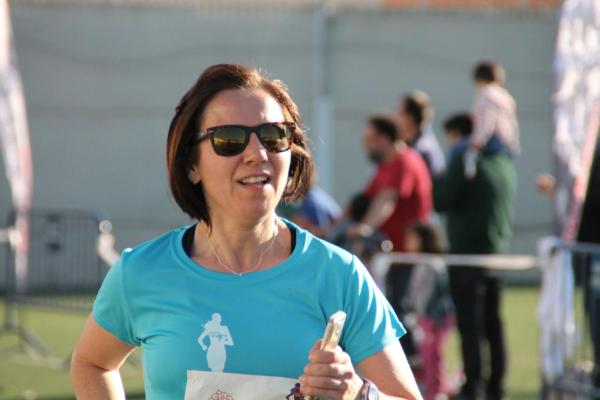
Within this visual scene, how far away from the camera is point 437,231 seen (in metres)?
8.81

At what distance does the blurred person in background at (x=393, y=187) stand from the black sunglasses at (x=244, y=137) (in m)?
5.50

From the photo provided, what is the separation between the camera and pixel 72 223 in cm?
1041

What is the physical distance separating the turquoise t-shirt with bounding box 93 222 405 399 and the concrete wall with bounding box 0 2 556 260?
12.6m

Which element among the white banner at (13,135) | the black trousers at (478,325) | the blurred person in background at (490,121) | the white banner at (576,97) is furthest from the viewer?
the white banner at (13,135)

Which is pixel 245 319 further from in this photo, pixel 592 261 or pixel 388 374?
pixel 592 261

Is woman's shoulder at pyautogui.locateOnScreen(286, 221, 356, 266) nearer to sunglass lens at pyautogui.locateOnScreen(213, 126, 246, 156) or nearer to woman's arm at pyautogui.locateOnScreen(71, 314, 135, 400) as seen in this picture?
sunglass lens at pyautogui.locateOnScreen(213, 126, 246, 156)

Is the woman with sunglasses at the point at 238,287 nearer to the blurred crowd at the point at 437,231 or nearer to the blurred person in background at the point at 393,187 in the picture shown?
the blurred crowd at the point at 437,231

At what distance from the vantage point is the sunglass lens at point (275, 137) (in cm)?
282

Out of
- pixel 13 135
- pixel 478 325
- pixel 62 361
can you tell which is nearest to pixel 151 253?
pixel 478 325

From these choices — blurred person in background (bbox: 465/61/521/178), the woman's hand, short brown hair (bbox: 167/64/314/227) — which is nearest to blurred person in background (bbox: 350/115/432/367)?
blurred person in background (bbox: 465/61/521/178)

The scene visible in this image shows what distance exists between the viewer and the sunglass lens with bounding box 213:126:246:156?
2.81 metres

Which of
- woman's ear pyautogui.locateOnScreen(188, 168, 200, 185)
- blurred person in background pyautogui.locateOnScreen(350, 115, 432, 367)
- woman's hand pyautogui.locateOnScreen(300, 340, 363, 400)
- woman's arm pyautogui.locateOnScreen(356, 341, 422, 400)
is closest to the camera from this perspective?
woman's hand pyautogui.locateOnScreen(300, 340, 363, 400)

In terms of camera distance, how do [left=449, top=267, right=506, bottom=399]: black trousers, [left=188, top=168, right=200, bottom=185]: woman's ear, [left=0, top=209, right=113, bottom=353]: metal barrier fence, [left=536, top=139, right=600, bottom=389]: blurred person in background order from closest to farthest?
[left=188, top=168, right=200, bottom=185]: woman's ear → [left=536, top=139, right=600, bottom=389]: blurred person in background → [left=449, top=267, right=506, bottom=399]: black trousers → [left=0, top=209, right=113, bottom=353]: metal barrier fence

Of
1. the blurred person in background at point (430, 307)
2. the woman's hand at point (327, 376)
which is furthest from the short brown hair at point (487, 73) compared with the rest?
the woman's hand at point (327, 376)
